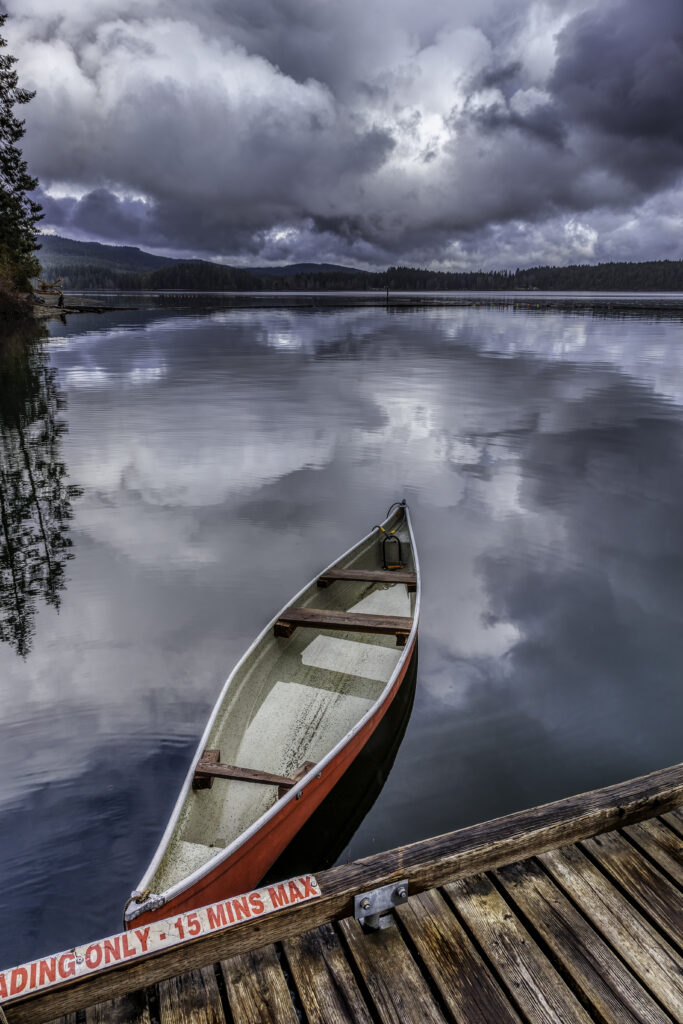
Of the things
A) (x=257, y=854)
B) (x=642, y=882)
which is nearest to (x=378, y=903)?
(x=257, y=854)

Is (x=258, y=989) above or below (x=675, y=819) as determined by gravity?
above

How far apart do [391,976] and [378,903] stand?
0.41m

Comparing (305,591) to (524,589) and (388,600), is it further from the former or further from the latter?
(524,589)

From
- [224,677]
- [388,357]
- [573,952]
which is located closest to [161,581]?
[224,677]

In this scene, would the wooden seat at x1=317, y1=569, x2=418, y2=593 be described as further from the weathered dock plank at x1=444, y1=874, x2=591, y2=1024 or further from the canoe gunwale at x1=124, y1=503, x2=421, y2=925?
the weathered dock plank at x1=444, y1=874, x2=591, y2=1024

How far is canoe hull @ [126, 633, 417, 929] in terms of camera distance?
186 inches

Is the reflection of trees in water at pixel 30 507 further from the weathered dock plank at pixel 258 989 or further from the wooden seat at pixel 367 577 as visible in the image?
the weathered dock plank at pixel 258 989

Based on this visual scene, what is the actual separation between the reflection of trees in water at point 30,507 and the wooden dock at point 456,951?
8.08m

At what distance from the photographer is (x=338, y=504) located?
1806cm

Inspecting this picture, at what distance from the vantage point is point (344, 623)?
9.33 meters

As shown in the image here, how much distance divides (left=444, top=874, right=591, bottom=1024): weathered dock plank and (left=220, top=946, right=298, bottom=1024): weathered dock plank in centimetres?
135

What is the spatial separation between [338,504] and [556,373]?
3270cm

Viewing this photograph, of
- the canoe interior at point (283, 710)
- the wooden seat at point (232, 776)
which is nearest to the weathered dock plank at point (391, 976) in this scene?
the canoe interior at point (283, 710)

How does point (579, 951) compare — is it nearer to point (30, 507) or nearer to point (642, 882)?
point (642, 882)
